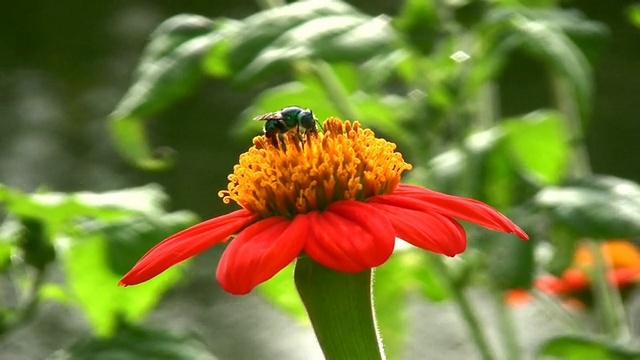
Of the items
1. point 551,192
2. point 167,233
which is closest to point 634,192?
point 551,192

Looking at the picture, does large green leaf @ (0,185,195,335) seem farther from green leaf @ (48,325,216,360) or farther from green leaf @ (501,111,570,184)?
green leaf @ (501,111,570,184)

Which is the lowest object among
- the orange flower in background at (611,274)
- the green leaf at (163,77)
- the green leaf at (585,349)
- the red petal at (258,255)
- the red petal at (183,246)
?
the orange flower in background at (611,274)

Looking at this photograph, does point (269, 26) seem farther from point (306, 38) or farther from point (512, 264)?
point (512, 264)

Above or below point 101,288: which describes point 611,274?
below

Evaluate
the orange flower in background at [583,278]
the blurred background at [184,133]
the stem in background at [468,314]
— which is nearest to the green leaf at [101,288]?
the stem in background at [468,314]

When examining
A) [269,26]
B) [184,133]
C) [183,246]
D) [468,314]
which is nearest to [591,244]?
[468,314]

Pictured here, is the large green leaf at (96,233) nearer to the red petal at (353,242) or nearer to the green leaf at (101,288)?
the green leaf at (101,288)
